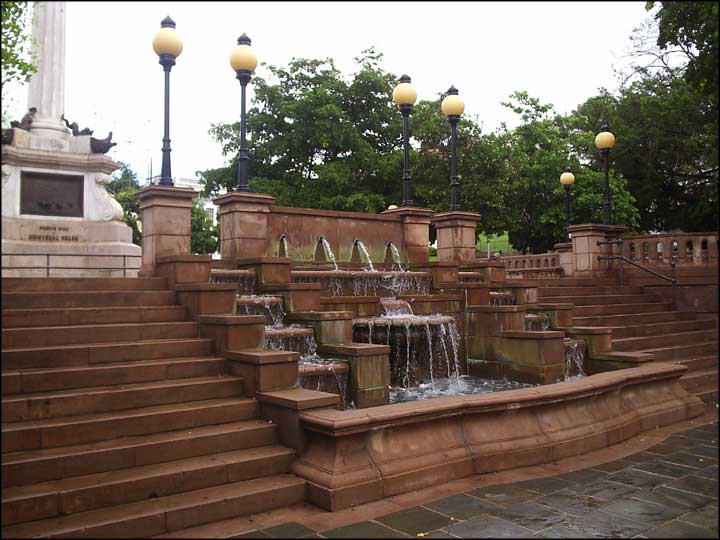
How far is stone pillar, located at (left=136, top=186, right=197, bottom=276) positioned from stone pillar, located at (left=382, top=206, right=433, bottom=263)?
5286mm

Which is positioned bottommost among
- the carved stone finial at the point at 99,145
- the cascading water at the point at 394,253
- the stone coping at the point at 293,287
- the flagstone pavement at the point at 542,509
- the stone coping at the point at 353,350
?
the flagstone pavement at the point at 542,509

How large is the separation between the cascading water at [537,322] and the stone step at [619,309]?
2007 mm

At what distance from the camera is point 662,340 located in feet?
41.7

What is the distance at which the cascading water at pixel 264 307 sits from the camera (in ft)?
28.5

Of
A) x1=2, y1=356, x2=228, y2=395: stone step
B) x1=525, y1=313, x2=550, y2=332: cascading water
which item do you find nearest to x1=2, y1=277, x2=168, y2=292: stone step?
x1=2, y1=356, x2=228, y2=395: stone step

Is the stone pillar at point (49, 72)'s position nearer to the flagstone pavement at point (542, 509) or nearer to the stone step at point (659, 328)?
the flagstone pavement at point (542, 509)

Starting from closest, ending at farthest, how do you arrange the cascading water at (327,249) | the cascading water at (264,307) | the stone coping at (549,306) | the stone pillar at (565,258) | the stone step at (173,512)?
the stone step at (173,512) < the cascading water at (264,307) < the stone coping at (549,306) < the cascading water at (327,249) < the stone pillar at (565,258)

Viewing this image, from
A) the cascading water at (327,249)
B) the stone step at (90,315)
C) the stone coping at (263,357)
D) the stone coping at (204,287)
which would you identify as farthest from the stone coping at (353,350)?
the cascading water at (327,249)

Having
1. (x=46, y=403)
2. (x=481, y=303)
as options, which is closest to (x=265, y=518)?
(x=46, y=403)

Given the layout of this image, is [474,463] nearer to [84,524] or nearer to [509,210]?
[84,524]

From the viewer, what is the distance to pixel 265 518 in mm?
5117

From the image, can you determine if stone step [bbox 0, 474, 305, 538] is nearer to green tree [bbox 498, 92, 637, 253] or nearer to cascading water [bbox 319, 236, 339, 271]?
cascading water [bbox 319, 236, 339, 271]

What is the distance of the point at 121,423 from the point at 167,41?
6.69m

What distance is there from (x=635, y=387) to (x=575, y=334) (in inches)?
93.1
